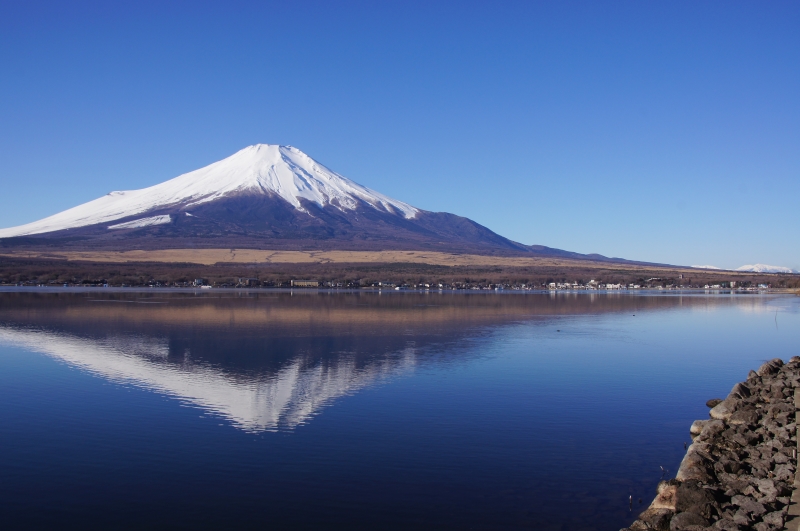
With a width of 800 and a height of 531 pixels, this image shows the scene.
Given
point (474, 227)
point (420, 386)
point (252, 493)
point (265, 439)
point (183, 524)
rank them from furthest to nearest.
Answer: point (474, 227), point (420, 386), point (265, 439), point (252, 493), point (183, 524)

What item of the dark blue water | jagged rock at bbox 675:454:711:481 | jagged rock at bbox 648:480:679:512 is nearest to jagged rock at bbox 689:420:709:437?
the dark blue water

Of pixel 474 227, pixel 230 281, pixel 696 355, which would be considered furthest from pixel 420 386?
pixel 474 227

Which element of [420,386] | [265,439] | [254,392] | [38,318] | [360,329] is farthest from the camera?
[38,318]

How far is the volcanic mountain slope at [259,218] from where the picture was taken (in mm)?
99562

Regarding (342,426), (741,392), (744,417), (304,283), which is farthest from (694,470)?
(304,283)

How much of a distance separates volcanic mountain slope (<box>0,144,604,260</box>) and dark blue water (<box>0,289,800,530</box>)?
77015 mm

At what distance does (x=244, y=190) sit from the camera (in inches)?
5118

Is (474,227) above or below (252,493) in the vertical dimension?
above

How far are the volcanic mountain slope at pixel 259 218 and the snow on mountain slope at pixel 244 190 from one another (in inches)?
8.7

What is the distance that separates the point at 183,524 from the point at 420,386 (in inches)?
287

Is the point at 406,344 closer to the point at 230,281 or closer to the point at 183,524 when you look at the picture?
the point at 183,524

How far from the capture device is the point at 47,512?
22.4 feet

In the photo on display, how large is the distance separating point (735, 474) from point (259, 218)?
11543 centimetres

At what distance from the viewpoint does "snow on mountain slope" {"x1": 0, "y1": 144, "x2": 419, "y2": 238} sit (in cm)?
12244
